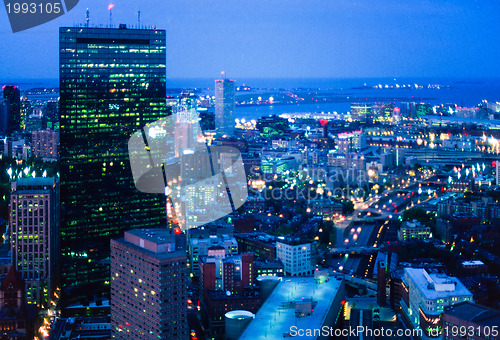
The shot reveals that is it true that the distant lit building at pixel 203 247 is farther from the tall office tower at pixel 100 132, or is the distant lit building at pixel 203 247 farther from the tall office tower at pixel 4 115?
the tall office tower at pixel 4 115

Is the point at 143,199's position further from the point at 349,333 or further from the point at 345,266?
the point at 349,333

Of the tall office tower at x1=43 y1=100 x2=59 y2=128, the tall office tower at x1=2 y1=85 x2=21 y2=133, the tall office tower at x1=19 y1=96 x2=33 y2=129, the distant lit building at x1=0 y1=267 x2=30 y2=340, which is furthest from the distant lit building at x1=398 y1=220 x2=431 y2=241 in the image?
the tall office tower at x1=19 y1=96 x2=33 y2=129

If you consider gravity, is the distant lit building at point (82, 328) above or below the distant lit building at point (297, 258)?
below

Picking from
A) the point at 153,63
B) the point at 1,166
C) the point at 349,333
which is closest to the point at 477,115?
the point at 1,166

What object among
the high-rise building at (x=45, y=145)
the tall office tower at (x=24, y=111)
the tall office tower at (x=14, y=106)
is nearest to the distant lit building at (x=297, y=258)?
the high-rise building at (x=45, y=145)

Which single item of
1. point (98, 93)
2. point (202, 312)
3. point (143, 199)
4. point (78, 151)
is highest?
point (98, 93)

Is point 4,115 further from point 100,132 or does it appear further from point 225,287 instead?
point 225,287
